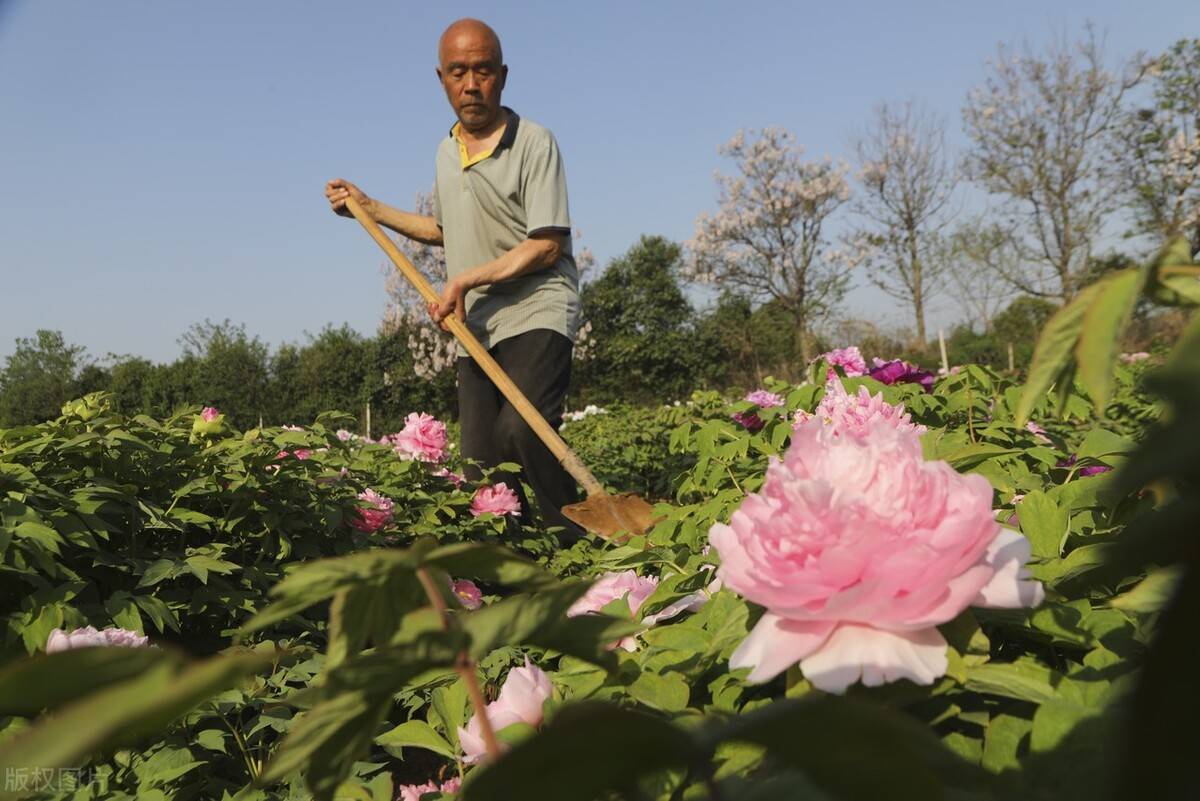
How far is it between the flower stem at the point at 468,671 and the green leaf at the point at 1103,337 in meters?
0.34

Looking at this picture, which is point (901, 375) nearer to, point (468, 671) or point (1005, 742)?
point (1005, 742)

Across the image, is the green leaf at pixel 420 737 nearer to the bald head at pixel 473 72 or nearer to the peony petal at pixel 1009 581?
the peony petal at pixel 1009 581

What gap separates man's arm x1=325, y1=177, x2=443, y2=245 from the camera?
4434 millimetres

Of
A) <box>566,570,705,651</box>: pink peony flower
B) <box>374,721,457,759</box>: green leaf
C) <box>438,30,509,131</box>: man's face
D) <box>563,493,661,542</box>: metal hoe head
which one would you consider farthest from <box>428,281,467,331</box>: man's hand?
<box>374,721,457,759</box>: green leaf

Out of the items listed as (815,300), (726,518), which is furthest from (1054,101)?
(726,518)

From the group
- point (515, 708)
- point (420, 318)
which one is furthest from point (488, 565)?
point (420, 318)

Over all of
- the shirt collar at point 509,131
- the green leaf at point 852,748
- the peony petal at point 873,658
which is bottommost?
the peony petal at point 873,658

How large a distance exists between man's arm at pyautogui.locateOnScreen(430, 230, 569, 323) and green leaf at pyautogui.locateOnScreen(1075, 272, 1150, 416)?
3.61 m

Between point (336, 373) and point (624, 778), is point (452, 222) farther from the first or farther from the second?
point (336, 373)

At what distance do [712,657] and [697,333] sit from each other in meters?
27.5

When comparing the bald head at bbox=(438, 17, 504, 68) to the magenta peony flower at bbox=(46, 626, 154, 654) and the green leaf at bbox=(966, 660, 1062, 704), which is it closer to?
the magenta peony flower at bbox=(46, 626, 154, 654)

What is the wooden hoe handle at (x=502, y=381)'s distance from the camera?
10.2ft

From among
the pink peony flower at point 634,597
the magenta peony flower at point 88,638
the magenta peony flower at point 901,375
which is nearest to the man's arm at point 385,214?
the magenta peony flower at point 901,375

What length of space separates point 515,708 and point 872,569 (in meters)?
0.39
